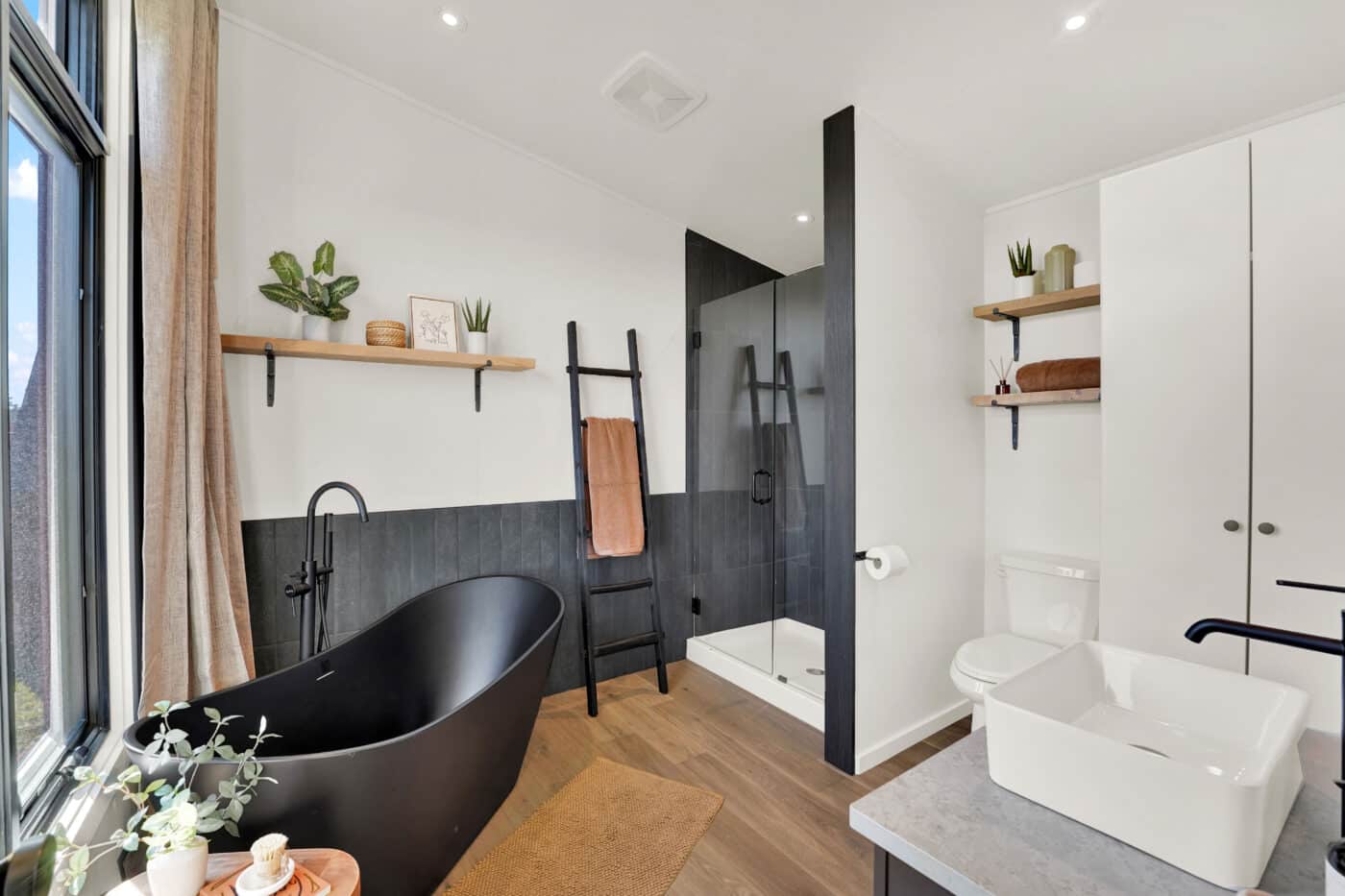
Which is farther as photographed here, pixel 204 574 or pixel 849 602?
pixel 849 602

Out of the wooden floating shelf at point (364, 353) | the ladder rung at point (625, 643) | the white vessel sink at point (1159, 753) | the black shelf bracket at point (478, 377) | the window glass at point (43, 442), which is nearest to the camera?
the white vessel sink at point (1159, 753)

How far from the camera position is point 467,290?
→ 8.31 feet

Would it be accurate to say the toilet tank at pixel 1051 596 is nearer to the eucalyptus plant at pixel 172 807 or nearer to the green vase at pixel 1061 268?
the green vase at pixel 1061 268

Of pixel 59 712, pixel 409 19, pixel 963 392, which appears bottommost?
pixel 59 712

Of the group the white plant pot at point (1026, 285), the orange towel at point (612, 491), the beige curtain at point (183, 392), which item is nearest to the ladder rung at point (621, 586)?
the orange towel at point (612, 491)

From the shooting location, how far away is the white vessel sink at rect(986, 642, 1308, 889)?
576 mm

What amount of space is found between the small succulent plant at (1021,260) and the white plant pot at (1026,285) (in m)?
0.02

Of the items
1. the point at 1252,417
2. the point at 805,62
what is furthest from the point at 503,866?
the point at 805,62

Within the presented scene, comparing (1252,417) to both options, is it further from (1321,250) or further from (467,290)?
(467,290)

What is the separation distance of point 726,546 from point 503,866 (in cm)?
182

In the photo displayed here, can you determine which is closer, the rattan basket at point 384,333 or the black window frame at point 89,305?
the black window frame at point 89,305

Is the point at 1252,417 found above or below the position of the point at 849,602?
above

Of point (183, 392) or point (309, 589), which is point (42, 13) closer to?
point (183, 392)

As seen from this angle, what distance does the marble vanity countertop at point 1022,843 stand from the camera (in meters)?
0.59
